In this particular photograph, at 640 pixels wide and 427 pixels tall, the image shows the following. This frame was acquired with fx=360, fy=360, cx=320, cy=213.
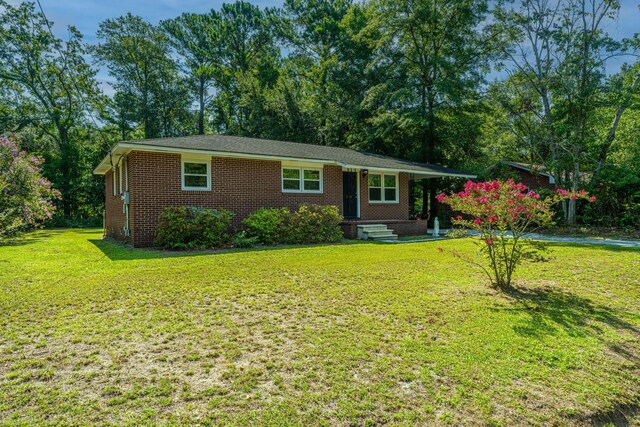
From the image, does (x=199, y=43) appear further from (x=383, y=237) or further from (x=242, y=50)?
(x=383, y=237)

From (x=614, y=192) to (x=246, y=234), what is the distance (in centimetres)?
1558

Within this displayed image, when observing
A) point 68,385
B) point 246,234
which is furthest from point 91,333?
point 246,234

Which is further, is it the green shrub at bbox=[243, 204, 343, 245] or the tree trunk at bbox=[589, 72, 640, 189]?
the tree trunk at bbox=[589, 72, 640, 189]

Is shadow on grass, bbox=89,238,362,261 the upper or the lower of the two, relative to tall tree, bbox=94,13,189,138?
lower

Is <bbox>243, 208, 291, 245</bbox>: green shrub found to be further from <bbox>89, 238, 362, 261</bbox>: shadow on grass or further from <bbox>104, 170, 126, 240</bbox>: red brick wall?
<bbox>104, 170, 126, 240</bbox>: red brick wall

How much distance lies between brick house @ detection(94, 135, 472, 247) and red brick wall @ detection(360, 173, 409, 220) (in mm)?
43

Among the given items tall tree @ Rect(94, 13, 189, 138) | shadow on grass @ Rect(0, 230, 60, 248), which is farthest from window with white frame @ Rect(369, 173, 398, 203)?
tall tree @ Rect(94, 13, 189, 138)

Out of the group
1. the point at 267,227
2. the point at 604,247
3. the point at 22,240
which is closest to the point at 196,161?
the point at 267,227

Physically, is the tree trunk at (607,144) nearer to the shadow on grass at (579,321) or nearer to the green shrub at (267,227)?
the shadow on grass at (579,321)

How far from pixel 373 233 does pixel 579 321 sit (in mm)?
9563

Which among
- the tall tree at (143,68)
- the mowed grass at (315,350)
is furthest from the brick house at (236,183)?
the tall tree at (143,68)

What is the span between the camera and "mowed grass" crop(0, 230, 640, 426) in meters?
2.47

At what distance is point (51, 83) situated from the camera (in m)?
27.4

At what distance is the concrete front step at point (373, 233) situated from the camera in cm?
1354
